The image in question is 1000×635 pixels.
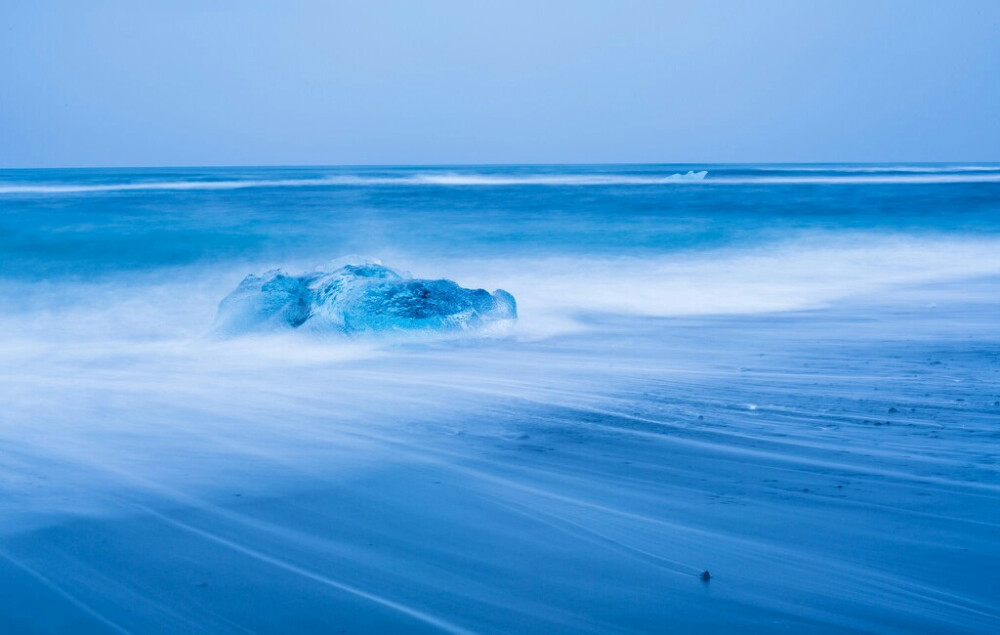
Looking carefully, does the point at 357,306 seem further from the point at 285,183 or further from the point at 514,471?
the point at 285,183

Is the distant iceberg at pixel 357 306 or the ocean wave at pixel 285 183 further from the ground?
the ocean wave at pixel 285 183

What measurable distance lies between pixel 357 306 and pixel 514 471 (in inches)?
99.7

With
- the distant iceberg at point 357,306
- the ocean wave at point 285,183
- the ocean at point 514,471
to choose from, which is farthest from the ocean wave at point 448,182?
the ocean at point 514,471

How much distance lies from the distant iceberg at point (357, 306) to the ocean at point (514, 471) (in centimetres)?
10

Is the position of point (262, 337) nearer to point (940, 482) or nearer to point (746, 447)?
point (746, 447)

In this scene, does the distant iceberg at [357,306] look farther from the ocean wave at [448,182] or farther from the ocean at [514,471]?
the ocean wave at [448,182]

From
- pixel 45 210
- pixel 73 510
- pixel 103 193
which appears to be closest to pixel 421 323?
pixel 73 510

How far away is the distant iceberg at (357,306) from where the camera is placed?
5.10 meters

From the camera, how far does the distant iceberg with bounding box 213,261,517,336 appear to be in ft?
16.7

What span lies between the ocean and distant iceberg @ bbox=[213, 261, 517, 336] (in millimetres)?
104

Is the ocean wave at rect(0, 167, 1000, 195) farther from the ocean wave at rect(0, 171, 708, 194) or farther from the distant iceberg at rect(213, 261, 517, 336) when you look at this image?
the distant iceberg at rect(213, 261, 517, 336)

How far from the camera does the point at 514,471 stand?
2861 millimetres

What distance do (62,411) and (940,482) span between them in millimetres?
3276

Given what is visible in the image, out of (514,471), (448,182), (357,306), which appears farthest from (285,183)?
(514,471)
